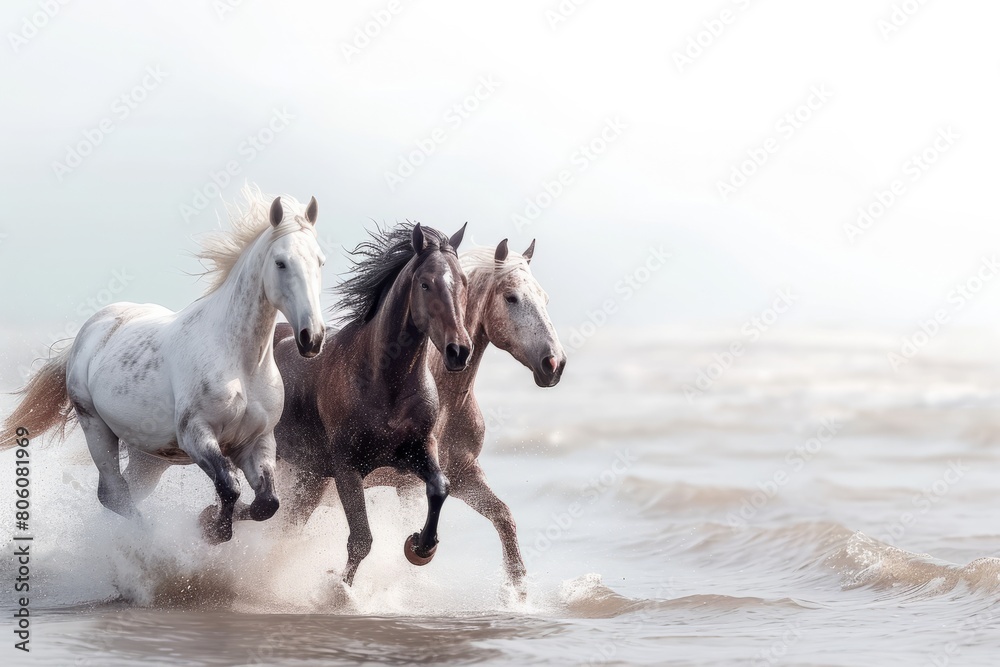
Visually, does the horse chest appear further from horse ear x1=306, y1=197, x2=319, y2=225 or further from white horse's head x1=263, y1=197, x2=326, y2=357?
horse ear x1=306, y1=197, x2=319, y2=225

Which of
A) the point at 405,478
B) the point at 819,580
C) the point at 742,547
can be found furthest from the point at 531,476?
the point at 405,478

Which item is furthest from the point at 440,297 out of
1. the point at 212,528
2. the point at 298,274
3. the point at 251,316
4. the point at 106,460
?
the point at 106,460

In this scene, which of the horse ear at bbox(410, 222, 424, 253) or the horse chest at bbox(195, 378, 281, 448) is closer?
the horse chest at bbox(195, 378, 281, 448)

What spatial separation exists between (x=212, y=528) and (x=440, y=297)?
164 centimetres

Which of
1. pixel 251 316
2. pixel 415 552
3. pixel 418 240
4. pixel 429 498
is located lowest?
pixel 415 552

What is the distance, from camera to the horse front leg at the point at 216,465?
17.5 ft

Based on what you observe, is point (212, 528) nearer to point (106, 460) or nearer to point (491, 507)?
point (106, 460)

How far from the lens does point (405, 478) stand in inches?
252

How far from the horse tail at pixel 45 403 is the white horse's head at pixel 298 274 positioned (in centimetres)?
209

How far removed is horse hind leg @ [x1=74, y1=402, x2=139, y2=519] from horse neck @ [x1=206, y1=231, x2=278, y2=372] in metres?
1.21

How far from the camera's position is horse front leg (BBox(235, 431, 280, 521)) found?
5398 millimetres

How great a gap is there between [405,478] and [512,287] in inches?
50.9

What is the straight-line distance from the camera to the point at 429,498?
5.55 metres

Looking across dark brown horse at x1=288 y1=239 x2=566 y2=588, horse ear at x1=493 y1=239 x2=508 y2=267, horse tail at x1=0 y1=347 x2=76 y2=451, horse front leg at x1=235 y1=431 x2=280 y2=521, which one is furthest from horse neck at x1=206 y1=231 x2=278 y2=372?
horse tail at x1=0 y1=347 x2=76 y2=451
